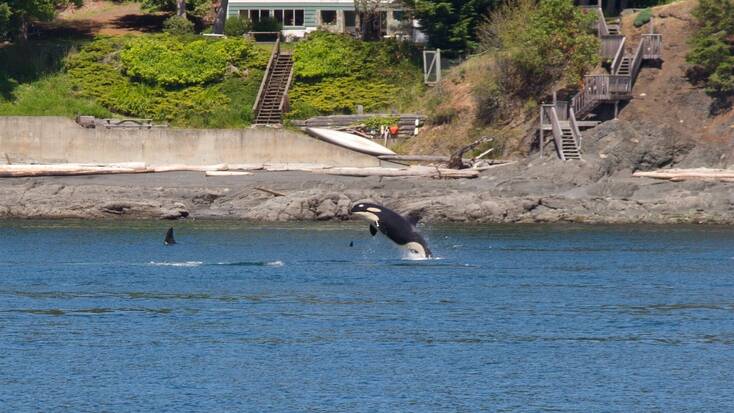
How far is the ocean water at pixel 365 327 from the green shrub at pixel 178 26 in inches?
1026

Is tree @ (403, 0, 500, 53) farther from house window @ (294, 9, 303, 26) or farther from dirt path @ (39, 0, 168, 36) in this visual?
dirt path @ (39, 0, 168, 36)

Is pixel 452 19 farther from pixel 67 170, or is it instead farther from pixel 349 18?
pixel 67 170

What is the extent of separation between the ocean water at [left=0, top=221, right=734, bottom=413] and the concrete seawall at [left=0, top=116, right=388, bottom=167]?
13.5m

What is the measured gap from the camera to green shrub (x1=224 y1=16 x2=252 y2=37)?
239ft

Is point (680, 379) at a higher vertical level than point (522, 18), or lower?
lower

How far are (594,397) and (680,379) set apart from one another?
81.3 inches

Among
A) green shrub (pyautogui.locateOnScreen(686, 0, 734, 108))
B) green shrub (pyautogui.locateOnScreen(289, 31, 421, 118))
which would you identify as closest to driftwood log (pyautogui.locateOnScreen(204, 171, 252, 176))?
green shrub (pyautogui.locateOnScreen(289, 31, 421, 118))

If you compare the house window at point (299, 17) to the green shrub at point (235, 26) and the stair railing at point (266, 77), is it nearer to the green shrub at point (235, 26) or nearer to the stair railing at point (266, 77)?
the green shrub at point (235, 26)

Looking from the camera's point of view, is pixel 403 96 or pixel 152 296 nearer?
pixel 152 296

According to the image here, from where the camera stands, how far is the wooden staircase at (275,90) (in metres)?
65.8

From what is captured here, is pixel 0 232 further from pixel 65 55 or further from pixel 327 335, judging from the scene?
pixel 327 335

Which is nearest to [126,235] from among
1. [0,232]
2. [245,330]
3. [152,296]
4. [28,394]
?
[0,232]

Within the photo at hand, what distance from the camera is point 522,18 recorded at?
65000 millimetres

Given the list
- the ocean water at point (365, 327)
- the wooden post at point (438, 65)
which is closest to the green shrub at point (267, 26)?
the wooden post at point (438, 65)
